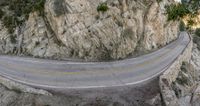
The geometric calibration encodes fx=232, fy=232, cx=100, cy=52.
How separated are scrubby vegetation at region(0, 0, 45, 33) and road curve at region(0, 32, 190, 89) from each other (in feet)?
21.8

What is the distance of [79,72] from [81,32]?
7.05 metres

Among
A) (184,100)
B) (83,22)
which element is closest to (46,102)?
(184,100)

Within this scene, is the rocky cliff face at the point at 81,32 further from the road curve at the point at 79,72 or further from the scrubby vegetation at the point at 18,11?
the road curve at the point at 79,72

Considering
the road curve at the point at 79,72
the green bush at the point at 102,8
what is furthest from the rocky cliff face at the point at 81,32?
the road curve at the point at 79,72

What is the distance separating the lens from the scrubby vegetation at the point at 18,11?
34156mm

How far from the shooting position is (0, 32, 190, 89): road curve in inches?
919

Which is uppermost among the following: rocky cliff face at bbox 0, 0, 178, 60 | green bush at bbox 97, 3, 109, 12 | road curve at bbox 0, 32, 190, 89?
green bush at bbox 97, 3, 109, 12

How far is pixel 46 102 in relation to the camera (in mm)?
19625

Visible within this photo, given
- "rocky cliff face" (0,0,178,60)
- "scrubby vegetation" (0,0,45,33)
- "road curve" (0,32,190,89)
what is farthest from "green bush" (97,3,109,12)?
"scrubby vegetation" (0,0,45,33)

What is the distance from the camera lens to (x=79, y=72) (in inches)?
1017

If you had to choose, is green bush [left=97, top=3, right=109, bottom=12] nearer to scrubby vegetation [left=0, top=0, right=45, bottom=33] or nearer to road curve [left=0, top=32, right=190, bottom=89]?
road curve [left=0, top=32, right=190, bottom=89]

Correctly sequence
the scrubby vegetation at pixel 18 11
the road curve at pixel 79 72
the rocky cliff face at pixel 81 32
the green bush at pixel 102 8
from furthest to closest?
the scrubby vegetation at pixel 18 11, the green bush at pixel 102 8, the rocky cliff face at pixel 81 32, the road curve at pixel 79 72

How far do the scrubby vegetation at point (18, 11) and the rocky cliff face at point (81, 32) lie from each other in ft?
3.01

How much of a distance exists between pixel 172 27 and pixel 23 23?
94.3 ft
